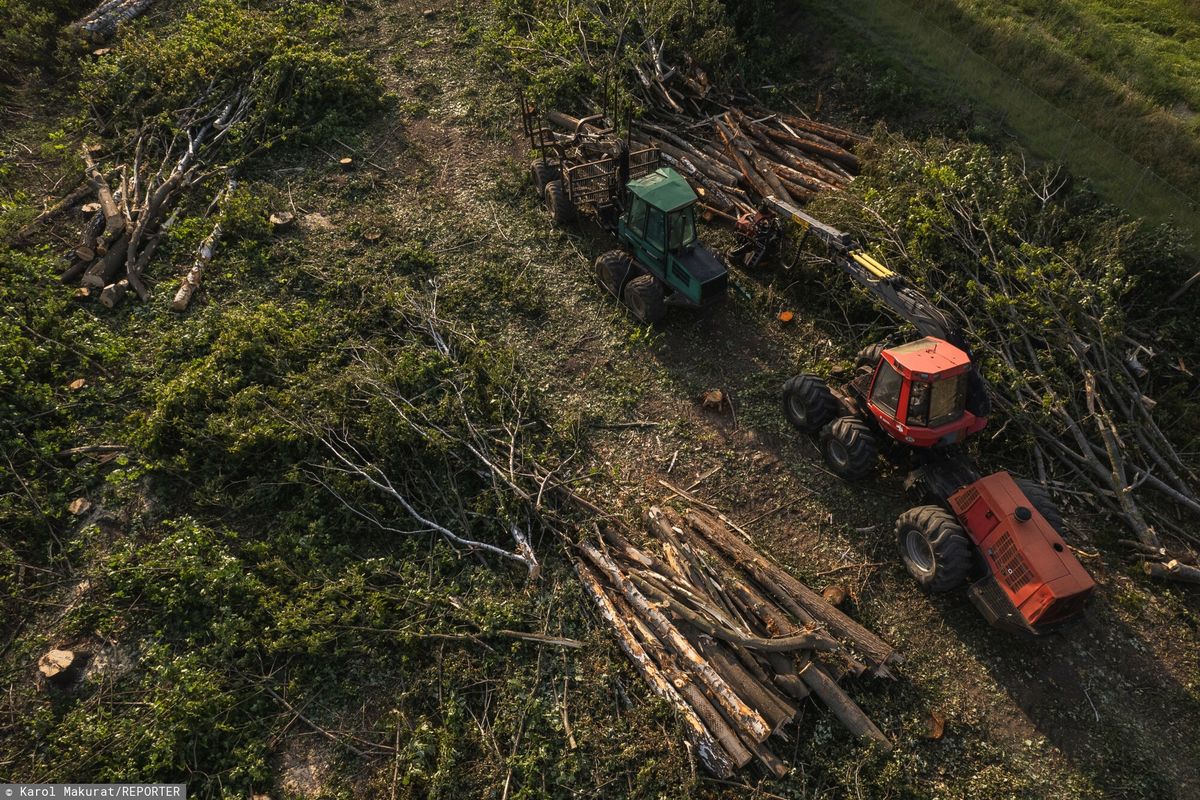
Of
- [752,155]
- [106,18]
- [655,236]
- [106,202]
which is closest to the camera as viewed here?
[655,236]

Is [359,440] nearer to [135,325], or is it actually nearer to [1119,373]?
[135,325]

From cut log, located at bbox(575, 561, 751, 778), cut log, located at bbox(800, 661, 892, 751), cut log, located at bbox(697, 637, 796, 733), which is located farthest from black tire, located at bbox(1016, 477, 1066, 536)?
cut log, located at bbox(575, 561, 751, 778)

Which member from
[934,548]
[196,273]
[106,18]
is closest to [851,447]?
[934,548]

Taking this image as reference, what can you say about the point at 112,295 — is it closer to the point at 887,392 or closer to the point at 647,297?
the point at 647,297

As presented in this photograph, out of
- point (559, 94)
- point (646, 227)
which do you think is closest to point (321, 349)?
point (646, 227)

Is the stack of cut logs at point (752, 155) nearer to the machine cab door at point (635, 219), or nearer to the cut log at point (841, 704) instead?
the machine cab door at point (635, 219)

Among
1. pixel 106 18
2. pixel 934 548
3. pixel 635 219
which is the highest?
pixel 106 18

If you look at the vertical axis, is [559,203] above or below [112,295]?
above
